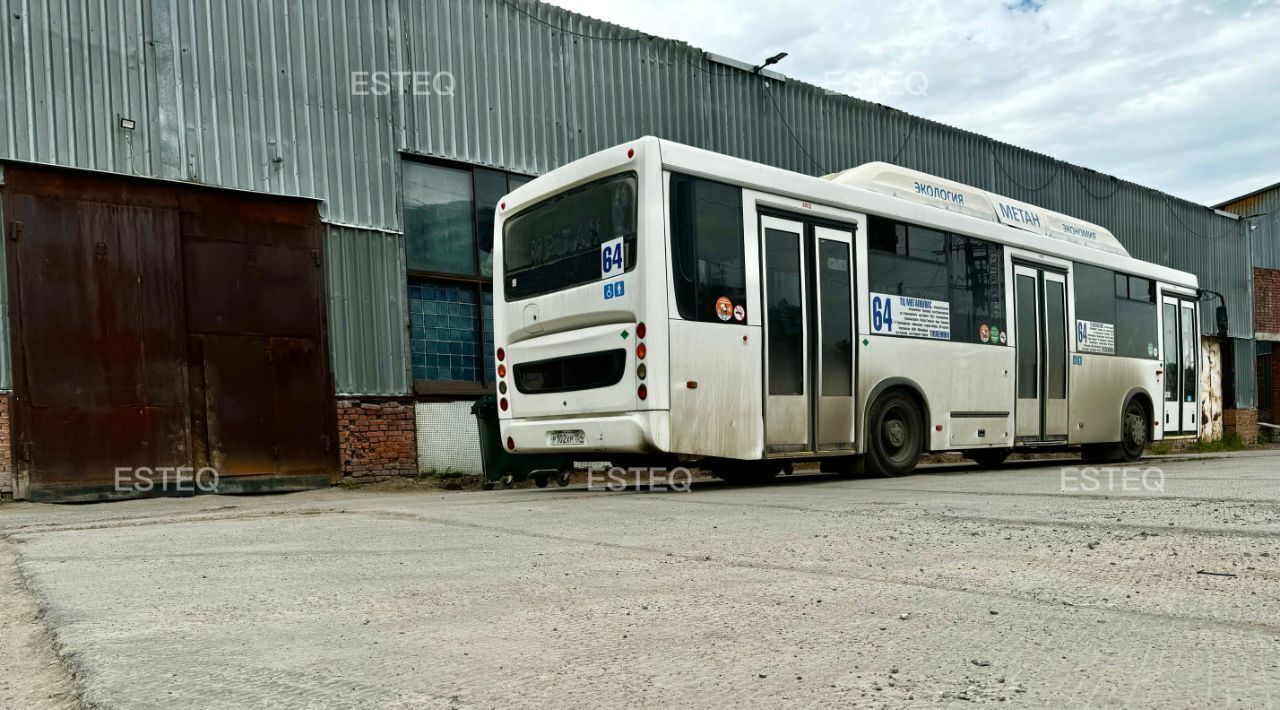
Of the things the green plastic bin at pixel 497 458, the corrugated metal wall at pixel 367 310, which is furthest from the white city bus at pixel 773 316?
the corrugated metal wall at pixel 367 310

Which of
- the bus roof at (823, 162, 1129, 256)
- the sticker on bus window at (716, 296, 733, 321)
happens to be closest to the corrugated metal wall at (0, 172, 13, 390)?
the sticker on bus window at (716, 296, 733, 321)

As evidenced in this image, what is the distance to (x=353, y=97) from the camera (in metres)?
13.1

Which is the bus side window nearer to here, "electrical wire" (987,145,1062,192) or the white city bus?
the white city bus

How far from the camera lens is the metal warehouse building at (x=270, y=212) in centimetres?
1059

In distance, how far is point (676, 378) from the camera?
8328mm

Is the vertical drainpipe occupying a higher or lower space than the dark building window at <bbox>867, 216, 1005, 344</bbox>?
higher

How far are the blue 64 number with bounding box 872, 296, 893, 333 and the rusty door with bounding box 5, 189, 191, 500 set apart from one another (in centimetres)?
812

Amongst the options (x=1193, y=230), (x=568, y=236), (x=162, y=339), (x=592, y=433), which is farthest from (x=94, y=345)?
(x=1193, y=230)

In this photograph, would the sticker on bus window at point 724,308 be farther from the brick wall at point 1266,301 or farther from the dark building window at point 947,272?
the brick wall at point 1266,301

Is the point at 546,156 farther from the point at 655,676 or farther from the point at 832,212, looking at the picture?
the point at 655,676

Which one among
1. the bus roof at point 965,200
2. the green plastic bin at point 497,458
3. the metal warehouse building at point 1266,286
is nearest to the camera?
the bus roof at point 965,200

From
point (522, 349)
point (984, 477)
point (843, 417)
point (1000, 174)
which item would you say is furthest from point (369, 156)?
point (1000, 174)

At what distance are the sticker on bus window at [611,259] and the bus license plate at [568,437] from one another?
148 centimetres

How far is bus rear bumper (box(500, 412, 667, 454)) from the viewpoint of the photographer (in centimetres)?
827
